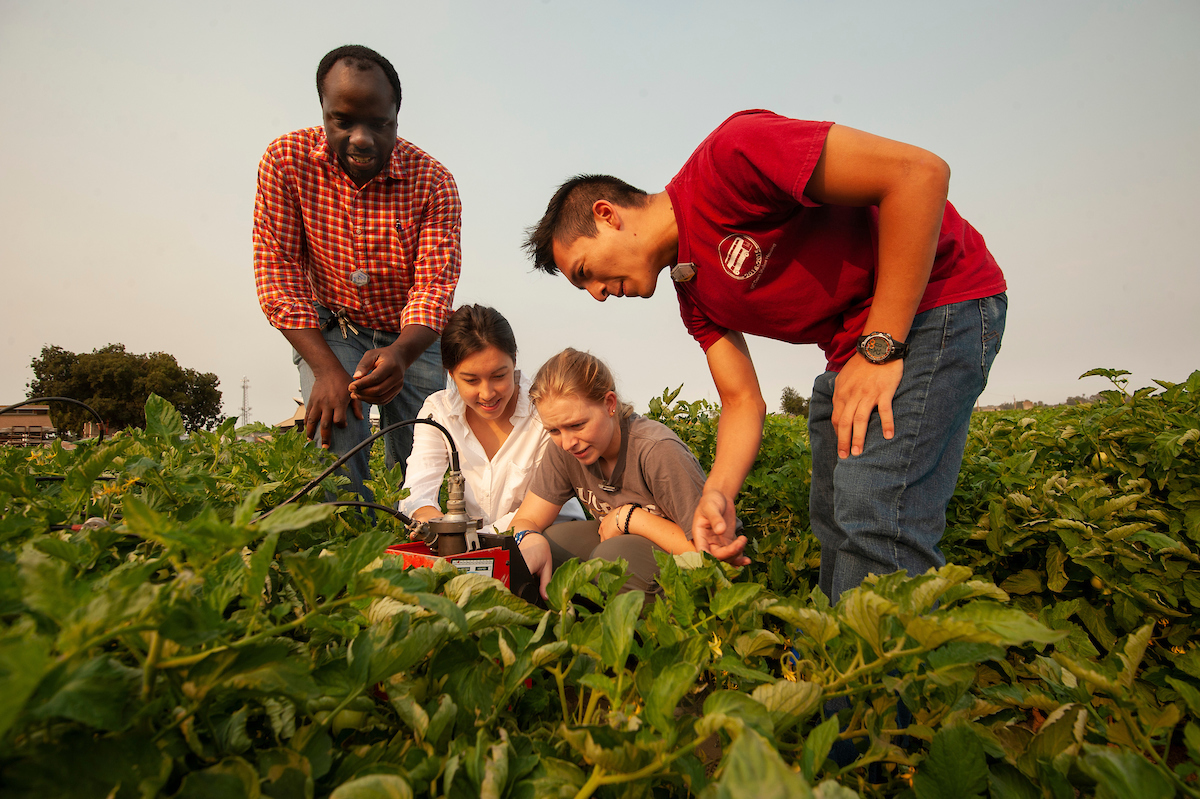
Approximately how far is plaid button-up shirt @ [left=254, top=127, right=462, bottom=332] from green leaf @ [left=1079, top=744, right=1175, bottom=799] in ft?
9.73

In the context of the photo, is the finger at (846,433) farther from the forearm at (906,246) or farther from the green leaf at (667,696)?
the green leaf at (667,696)

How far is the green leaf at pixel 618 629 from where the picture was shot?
70 centimetres

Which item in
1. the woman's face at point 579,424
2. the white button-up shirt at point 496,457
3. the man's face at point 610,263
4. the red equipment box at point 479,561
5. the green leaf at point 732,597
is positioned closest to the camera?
the green leaf at point 732,597

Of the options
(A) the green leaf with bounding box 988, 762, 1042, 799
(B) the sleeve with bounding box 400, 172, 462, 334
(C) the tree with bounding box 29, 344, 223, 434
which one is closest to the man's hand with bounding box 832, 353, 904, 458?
(A) the green leaf with bounding box 988, 762, 1042, 799

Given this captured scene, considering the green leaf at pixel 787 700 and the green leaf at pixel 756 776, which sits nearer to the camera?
the green leaf at pixel 756 776

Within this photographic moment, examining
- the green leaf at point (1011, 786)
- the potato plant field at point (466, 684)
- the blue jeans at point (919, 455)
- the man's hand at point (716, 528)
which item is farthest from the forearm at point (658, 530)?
the green leaf at point (1011, 786)

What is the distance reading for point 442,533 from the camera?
4.80 ft

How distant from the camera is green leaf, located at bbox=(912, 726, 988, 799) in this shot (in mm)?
628

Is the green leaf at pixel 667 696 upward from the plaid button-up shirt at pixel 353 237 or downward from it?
downward

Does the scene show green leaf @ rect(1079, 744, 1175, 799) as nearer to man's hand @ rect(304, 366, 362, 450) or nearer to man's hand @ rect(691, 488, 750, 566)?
man's hand @ rect(691, 488, 750, 566)

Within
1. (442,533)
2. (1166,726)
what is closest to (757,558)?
(442,533)

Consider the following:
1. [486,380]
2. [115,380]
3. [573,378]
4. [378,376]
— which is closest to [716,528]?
[573,378]

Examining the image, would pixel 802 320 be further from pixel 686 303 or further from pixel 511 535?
pixel 511 535

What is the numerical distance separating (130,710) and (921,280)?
174cm
